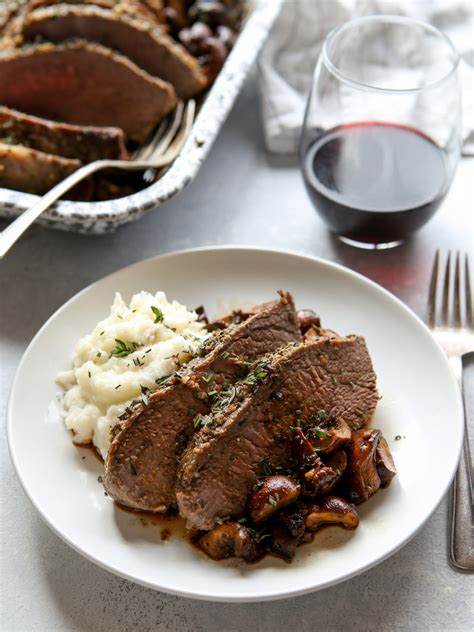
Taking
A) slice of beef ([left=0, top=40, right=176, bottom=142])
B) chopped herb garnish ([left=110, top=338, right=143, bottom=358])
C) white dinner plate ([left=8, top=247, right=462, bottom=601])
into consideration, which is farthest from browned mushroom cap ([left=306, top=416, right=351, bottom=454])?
slice of beef ([left=0, top=40, right=176, bottom=142])

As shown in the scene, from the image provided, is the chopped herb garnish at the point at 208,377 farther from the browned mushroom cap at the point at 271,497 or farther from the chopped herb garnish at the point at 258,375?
the browned mushroom cap at the point at 271,497

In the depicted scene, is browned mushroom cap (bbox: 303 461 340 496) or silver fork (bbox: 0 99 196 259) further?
silver fork (bbox: 0 99 196 259)

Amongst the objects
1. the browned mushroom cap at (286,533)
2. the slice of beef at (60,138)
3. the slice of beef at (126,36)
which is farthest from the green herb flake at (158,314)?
the slice of beef at (126,36)

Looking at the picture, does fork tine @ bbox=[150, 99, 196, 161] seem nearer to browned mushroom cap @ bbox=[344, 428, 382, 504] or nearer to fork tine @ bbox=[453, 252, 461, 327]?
fork tine @ bbox=[453, 252, 461, 327]

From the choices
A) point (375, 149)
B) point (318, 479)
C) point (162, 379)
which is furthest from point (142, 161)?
point (318, 479)

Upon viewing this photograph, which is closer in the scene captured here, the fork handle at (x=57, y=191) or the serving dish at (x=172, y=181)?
the fork handle at (x=57, y=191)

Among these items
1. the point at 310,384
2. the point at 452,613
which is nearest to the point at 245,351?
the point at 310,384
